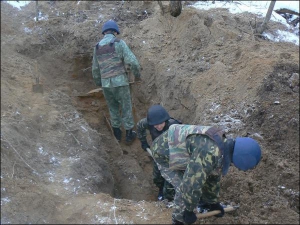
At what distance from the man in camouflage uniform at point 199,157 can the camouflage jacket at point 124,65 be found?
2331 mm

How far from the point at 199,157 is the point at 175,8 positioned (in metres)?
4.82

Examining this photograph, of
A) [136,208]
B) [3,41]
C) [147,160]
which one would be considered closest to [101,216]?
[136,208]

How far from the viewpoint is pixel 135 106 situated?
7008 millimetres

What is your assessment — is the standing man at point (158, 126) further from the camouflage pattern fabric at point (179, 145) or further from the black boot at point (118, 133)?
the black boot at point (118, 133)

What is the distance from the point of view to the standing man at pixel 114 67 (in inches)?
228

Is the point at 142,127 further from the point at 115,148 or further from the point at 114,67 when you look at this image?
the point at 115,148

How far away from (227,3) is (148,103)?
327 centimetres

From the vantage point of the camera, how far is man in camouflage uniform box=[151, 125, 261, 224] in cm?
323

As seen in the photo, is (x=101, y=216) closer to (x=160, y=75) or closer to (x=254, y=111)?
(x=254, y=111)

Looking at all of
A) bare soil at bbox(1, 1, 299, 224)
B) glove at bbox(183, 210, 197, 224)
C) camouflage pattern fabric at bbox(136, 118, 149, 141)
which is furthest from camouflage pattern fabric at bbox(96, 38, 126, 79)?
glove at bbox(183, 210, 197, 224)

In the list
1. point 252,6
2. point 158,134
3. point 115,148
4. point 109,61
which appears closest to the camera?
point 158,134

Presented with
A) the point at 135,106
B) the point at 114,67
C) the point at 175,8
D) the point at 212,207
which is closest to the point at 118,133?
the point at 135,106

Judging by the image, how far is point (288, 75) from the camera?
203 inches

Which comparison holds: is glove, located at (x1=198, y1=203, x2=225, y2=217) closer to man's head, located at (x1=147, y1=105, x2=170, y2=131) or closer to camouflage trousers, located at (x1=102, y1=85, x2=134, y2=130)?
man's head, located at (x1=147, y1=105, x2=170, y2=131)
